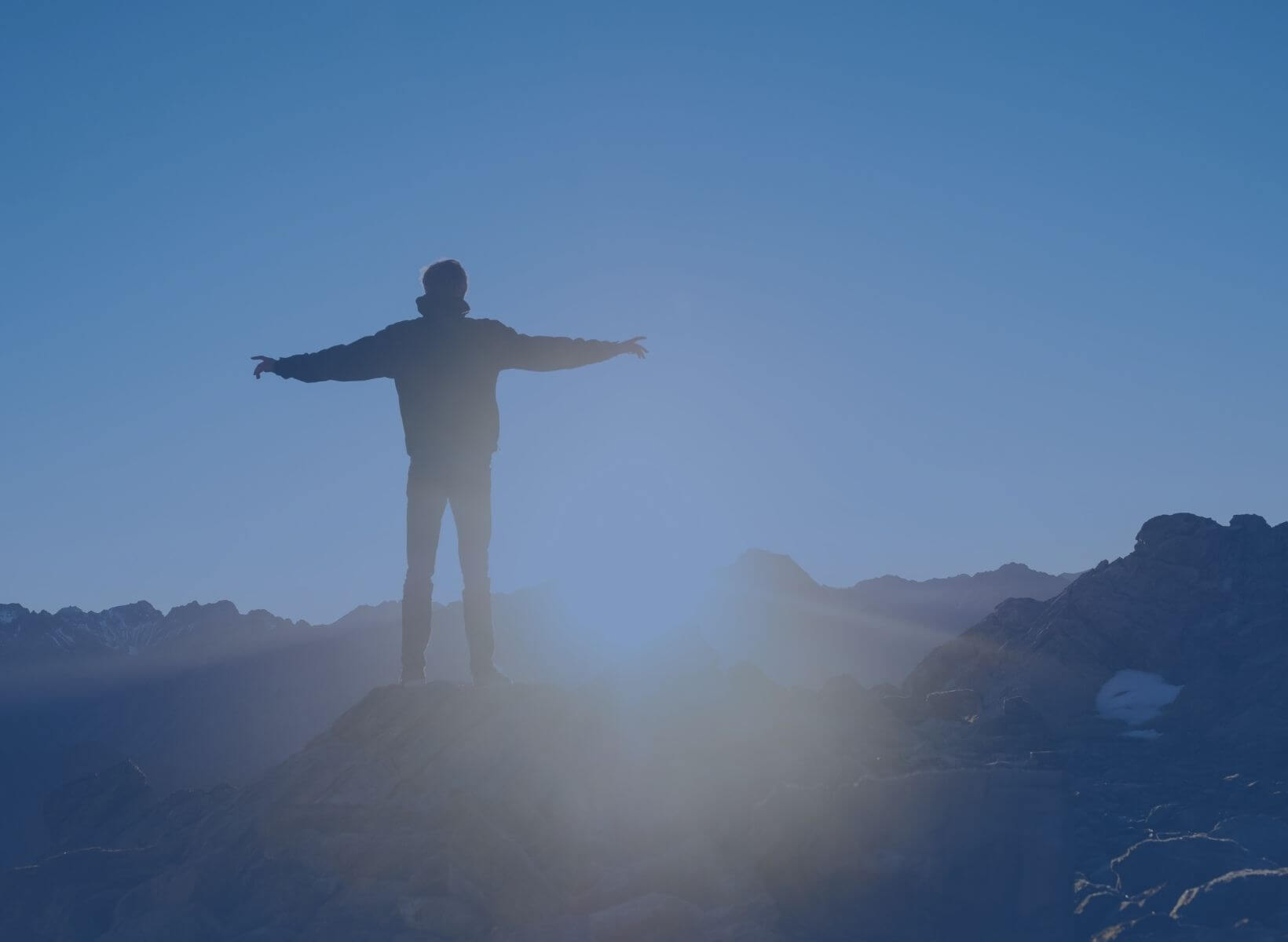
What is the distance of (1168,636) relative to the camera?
15.9 m

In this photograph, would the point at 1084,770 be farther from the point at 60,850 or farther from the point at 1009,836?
the point at 60,850

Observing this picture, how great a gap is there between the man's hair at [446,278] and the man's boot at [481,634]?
383 centimetres

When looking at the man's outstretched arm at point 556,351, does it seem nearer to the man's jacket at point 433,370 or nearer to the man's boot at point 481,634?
the man's jacket at point 433,370

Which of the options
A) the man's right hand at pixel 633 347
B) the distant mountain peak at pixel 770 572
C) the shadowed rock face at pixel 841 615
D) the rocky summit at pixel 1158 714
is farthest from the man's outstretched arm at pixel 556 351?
the distant mountain peak at pixel 770 572

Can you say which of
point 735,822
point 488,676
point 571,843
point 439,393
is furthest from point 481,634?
point 735,822

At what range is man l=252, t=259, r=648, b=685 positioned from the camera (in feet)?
44.6

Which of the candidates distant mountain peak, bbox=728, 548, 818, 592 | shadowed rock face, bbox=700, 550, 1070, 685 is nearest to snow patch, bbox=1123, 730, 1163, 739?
shadowed rock face, bbox=700, 550, 1070, 685

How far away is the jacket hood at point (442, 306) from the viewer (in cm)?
1368

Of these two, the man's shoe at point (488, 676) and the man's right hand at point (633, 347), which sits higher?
the man's right hand at point (633, 347)

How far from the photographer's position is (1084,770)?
39.7 feet

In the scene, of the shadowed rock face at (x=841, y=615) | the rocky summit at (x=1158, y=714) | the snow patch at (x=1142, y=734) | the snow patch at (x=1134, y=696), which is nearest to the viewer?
the rocky summit at (x=1158, y=714)

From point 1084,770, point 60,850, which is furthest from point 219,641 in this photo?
point 1084,770

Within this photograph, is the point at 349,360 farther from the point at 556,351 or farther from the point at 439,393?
the point at 556,351

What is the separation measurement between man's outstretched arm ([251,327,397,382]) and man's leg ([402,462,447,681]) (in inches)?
52.3
